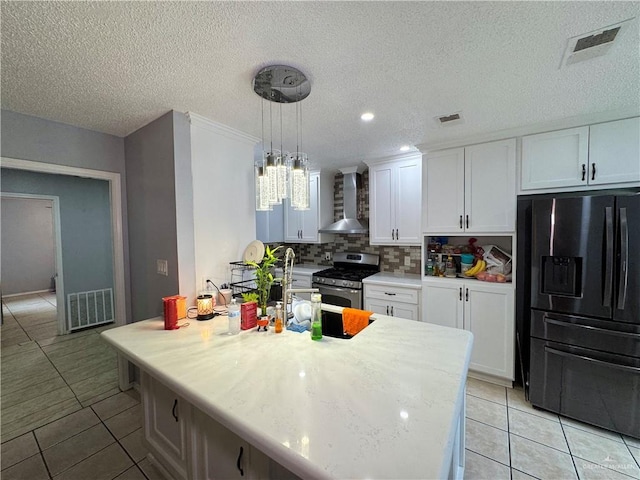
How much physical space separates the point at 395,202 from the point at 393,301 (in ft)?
4.03

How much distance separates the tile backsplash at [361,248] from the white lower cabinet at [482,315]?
73cm

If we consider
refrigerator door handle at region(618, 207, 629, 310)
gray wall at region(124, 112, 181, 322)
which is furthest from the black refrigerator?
gray wall at region(124, 112, 181, 322)

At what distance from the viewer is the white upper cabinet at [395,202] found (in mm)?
3146

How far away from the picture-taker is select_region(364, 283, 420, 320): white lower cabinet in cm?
298

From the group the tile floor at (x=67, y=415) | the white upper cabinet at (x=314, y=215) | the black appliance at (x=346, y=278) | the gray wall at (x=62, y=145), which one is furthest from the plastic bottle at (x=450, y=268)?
the gray wall at (x=62, y=145)

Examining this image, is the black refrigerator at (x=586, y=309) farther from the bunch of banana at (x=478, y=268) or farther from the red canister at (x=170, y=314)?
the red canister at (x=170, y=314)

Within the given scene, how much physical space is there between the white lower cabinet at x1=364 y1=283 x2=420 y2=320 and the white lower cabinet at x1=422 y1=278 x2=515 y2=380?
0.18 metres

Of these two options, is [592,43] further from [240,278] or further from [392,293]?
[240,278]

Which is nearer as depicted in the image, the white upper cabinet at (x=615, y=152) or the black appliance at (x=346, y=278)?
the white upper cabinet at (x=615, y=152)

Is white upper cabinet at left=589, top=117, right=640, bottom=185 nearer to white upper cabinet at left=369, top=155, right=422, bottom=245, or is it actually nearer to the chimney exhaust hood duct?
white upper cabinet at left=369, top=155, right=422, bottom=245

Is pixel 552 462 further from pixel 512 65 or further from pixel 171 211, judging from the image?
pixel 171 211

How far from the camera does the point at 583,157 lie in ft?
7.05

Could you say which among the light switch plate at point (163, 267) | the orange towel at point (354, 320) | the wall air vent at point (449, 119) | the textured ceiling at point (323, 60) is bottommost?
the orange towel at point (354, 320)

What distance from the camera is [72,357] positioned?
3166 millimetres
